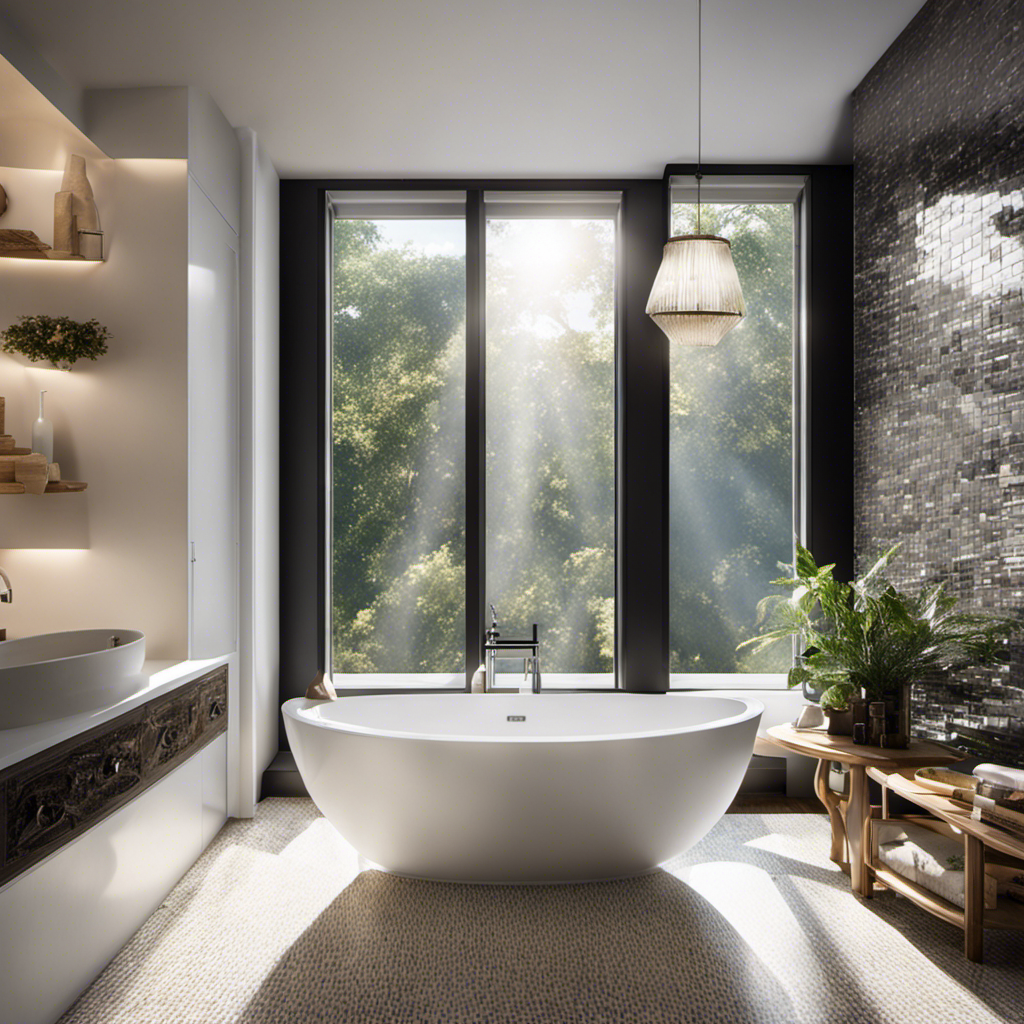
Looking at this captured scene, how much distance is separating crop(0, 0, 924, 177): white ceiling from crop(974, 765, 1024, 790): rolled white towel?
2.52 metres

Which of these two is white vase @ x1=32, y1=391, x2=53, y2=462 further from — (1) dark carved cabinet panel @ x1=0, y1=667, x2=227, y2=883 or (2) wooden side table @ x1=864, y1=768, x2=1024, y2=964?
(2) wooden side table @ x1=864, y1=768, x2=1024, y2=964

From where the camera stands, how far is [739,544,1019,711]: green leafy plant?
2.45m

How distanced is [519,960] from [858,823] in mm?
1246

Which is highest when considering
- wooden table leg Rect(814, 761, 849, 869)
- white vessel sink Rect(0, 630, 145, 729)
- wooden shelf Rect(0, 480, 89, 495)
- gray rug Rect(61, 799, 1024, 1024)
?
wooden shelf Rect(0, 480, 89, 495)

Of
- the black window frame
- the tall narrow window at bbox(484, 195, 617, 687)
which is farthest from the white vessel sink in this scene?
the tall narrow window at bbox(484, 195, 617, 687)

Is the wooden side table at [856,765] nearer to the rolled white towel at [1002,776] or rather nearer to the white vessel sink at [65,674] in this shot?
the rolled white towel at [1002,776]

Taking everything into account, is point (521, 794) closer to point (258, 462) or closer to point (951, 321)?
point (258, 462)

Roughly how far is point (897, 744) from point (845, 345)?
1.99 metres

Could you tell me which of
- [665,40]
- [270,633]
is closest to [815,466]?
[665,40]

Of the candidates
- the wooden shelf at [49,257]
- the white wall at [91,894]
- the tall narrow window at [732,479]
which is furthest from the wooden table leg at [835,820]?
the wooden shelf at [49,257]

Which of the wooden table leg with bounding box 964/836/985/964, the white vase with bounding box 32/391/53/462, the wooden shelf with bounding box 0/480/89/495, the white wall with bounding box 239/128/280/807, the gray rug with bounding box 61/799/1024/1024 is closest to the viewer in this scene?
the gray rug with bounding box 61/799/1024/1024

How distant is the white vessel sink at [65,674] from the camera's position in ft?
6.21

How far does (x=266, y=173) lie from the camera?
358cm

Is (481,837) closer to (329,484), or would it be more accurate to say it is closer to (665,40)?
(329,484)
